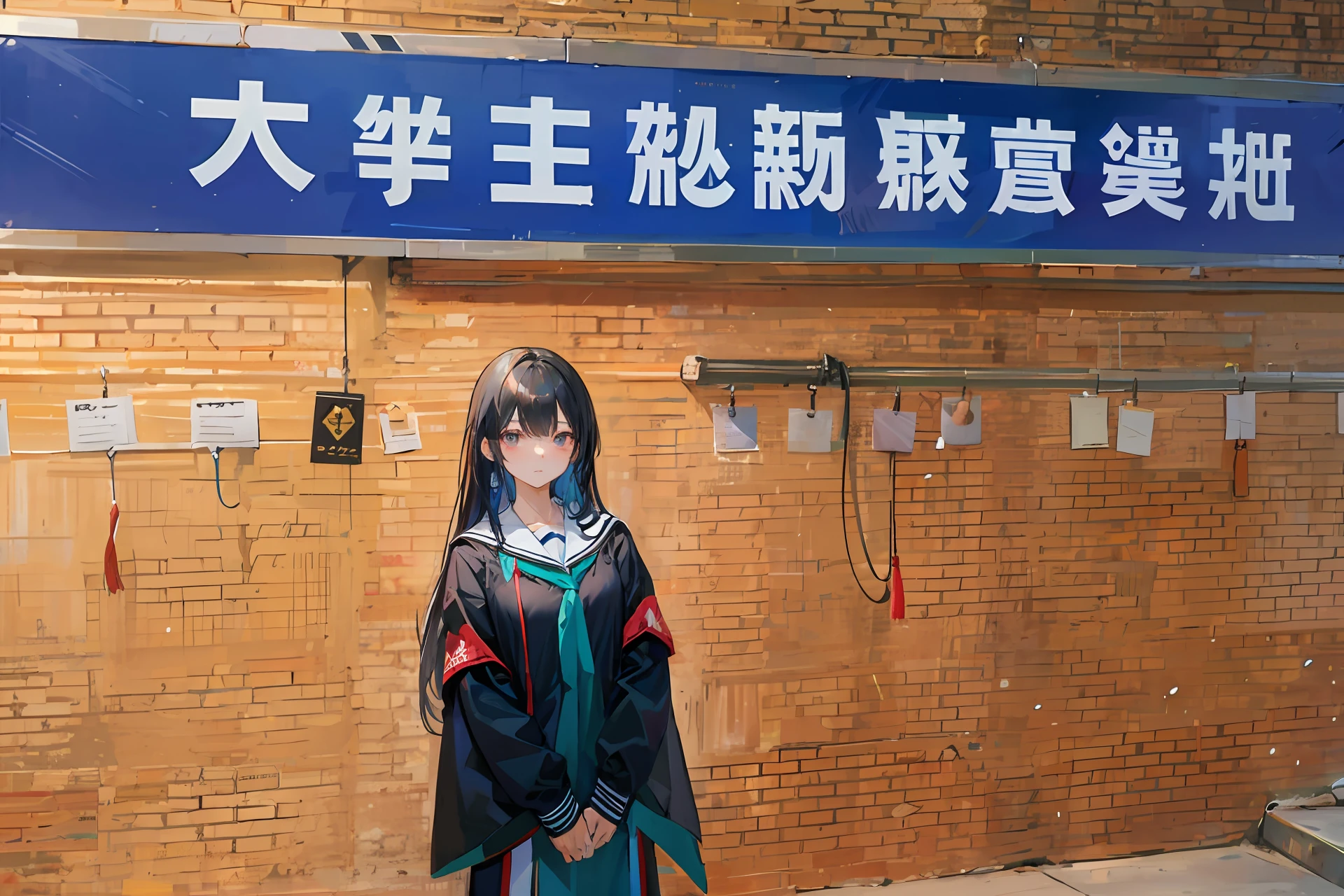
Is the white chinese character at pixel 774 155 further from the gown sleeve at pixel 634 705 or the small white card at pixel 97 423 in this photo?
the small white card at pixel 97 423

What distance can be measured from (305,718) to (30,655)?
3.10 ft

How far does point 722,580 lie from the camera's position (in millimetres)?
3410

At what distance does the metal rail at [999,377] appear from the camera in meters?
3.36

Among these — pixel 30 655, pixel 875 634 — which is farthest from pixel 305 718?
pixel 875 634

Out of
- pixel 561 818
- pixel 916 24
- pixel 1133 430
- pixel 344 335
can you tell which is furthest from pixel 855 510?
pixel 344 335

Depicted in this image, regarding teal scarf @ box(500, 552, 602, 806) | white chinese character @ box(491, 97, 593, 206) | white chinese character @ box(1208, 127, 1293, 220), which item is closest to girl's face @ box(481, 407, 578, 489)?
teal scarf @ box(500, 552, 602, 806)

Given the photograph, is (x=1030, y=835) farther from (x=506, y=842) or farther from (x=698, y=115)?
(x=698, y=115)

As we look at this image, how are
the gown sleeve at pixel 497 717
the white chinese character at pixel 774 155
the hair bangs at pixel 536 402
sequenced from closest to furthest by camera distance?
the gown sleeve at pixel 497 717 < the hair bangs at pixel 536 402 < the white chinese character at pixel 774 155

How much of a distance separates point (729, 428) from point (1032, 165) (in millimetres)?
1563

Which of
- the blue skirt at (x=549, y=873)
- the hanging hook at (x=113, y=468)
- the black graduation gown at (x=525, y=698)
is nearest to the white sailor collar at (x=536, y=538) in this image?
the black graduation gown at (x=525, y=698)

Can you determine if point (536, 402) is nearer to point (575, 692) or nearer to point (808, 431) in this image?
point (575, 692)

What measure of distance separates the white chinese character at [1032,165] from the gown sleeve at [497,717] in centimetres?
246

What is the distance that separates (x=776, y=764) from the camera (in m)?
3.46

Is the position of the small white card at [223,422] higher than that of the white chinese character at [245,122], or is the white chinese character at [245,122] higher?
the white chinese character at [245,122]
